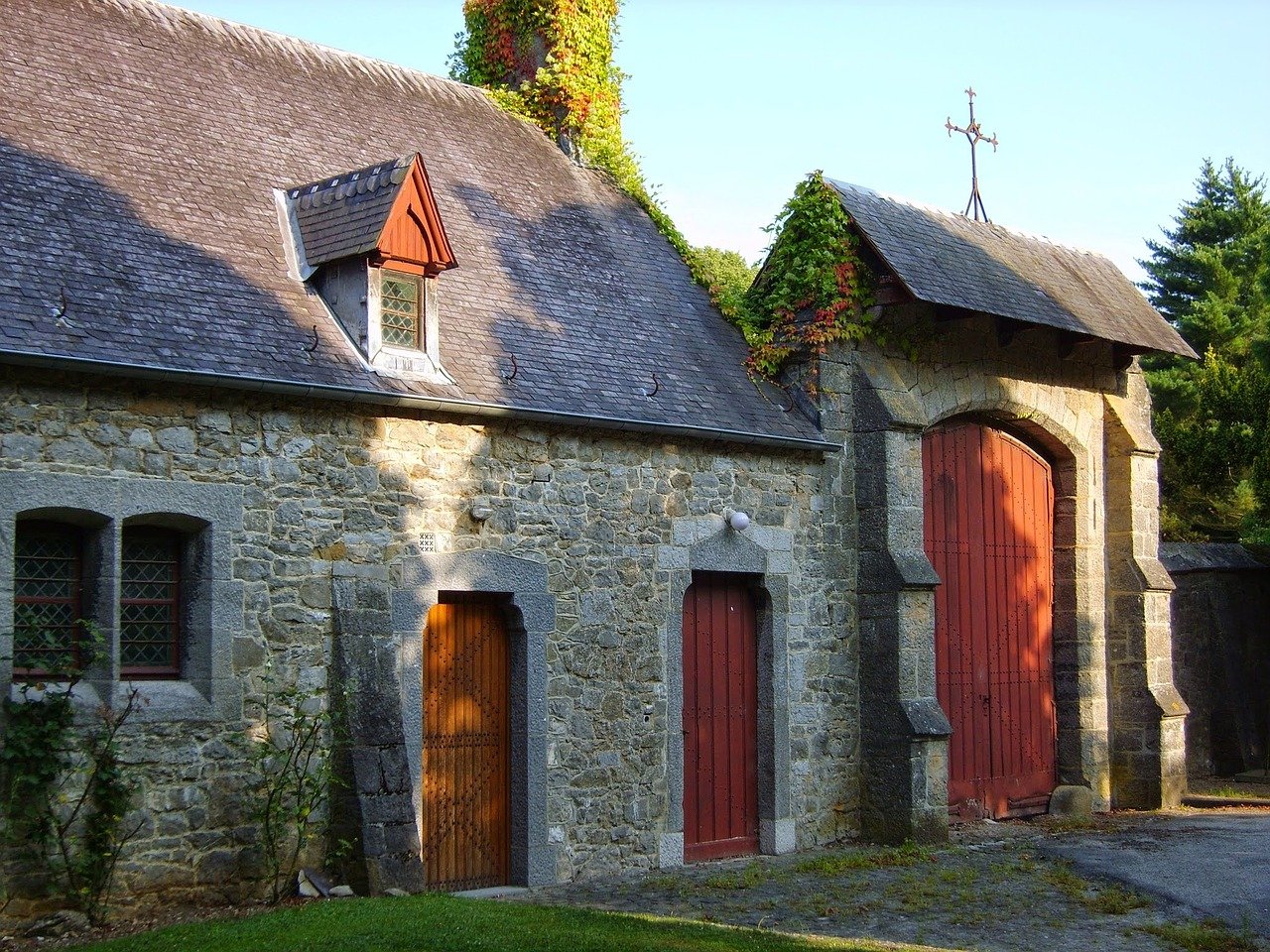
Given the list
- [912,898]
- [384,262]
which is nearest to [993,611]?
[912,898]

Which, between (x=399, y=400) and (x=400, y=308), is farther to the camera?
(x=400, y=308)

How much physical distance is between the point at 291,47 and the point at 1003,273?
708 centimetres

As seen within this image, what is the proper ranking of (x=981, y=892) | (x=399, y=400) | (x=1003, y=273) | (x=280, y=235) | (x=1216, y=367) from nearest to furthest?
(x=399, y=400) → (x=981, y=892) → (x=280, y=235) → (x=1003, y=273) → (x=1216, y=367)

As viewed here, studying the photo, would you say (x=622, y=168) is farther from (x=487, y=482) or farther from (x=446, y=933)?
(x=446, y=933)

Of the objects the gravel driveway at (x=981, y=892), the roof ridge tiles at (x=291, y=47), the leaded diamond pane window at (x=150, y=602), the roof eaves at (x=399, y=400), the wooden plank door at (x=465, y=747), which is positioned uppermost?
the roof ridge tiles at (x=291, y=47)

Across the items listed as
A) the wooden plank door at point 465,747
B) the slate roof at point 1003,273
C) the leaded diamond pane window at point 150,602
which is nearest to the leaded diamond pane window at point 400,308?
the wooden plank door at point 465,747

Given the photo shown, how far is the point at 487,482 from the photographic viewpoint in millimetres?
10781

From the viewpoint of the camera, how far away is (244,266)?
412 inches

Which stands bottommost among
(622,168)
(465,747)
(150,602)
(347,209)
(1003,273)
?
(465,747)

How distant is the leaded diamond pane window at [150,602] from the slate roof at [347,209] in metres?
2.49

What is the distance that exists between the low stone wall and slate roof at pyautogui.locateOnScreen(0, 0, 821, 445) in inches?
273

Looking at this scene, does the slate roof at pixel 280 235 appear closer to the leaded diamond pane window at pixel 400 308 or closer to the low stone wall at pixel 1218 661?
the leaded diamond pane window at pixel 400 308

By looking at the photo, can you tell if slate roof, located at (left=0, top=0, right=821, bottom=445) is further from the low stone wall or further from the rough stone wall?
the low stone wall

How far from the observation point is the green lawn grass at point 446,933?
7.62 m
